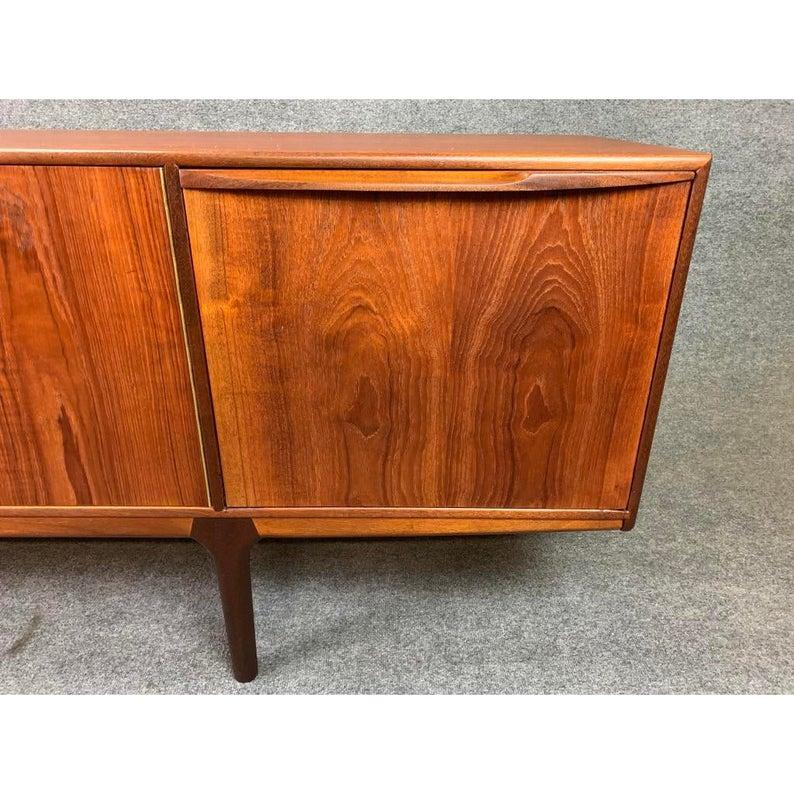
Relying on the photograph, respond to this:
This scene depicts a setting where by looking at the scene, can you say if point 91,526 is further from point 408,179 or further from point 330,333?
point 408,179

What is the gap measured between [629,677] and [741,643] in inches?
5.8

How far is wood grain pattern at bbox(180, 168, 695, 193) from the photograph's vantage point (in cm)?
50

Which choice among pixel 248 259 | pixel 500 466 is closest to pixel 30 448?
pixel 248 259

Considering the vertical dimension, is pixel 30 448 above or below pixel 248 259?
below

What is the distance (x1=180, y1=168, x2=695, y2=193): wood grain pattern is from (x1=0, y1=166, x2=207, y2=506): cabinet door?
1.9 inches

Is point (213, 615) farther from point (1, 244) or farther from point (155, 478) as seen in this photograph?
point (1, 244)

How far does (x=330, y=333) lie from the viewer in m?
0.56

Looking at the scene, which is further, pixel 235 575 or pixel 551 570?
pixel 551 570

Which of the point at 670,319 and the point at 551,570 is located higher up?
the point at 670,319

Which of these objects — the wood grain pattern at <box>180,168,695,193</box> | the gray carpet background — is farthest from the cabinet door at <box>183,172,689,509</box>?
the gray carpet background

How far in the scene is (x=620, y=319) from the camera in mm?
560

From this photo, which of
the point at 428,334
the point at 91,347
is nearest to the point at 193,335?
the point at 91,347

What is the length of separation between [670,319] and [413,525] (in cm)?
28

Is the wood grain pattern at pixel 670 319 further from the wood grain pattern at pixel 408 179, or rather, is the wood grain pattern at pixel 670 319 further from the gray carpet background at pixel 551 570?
the gray carpet background at pixel 551 570
